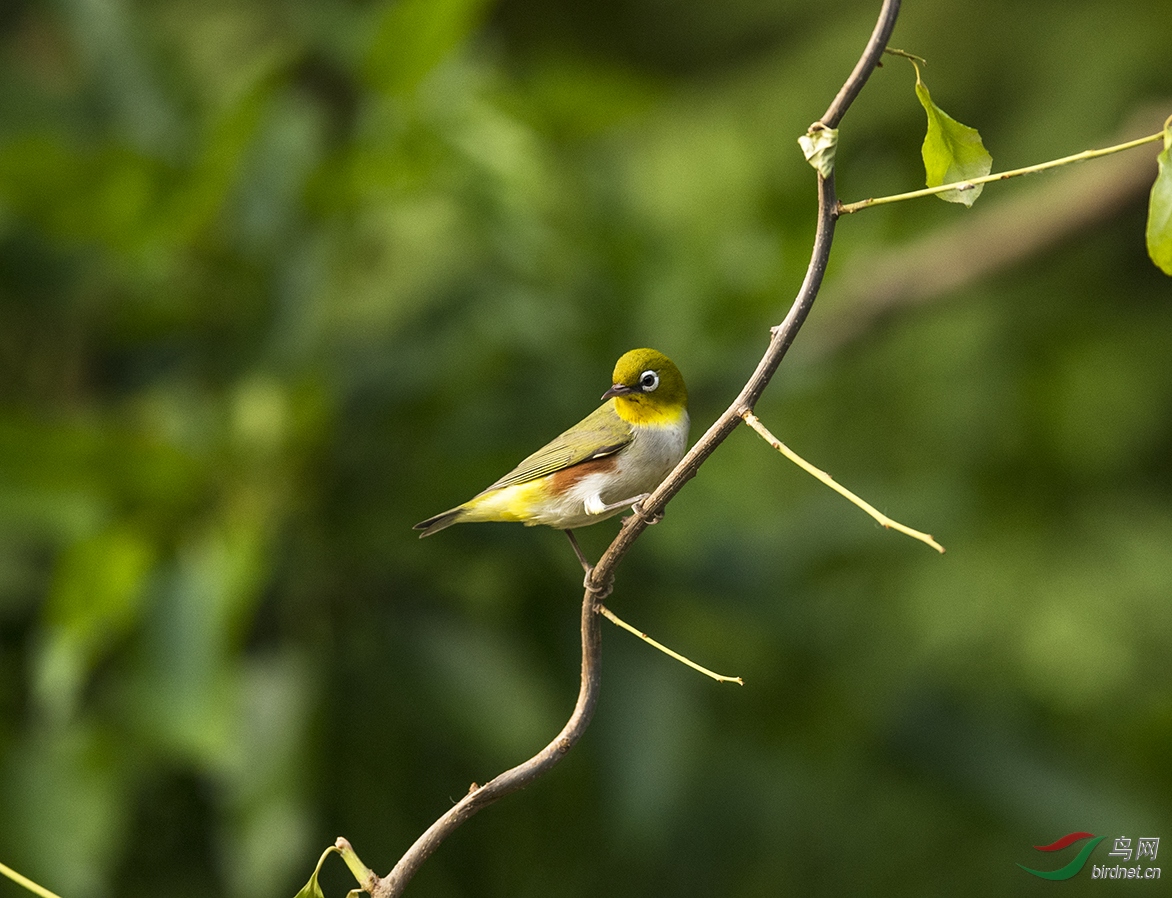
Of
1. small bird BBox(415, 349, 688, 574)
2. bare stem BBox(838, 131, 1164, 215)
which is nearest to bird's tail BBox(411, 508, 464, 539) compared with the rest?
small bird BBox(415, 349, 688, 574)

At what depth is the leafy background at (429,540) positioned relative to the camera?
2.60 m

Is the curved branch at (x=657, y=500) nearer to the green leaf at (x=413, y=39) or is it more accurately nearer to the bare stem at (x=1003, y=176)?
the bare stem at (x=1003, y=176)

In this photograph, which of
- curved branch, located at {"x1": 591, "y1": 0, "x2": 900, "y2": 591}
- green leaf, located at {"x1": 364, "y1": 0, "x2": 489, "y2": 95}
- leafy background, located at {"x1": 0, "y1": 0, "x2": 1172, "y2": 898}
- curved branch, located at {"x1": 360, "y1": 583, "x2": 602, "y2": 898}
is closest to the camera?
curved branch, located at {"x1": 591, "y1": 0, "x2": 900, "y2": 591}

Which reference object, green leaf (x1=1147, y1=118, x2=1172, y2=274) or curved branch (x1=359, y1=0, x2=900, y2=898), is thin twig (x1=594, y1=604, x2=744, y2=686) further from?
green leaf (x1=1147, y1=118, x2=1172, y2=274)

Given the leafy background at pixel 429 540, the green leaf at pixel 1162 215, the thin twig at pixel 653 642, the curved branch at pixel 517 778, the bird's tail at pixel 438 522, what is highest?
the green leaf at pixel 1162 215

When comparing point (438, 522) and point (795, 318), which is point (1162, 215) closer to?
point (795, 318)

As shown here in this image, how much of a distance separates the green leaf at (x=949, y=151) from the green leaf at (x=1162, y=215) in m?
0.10

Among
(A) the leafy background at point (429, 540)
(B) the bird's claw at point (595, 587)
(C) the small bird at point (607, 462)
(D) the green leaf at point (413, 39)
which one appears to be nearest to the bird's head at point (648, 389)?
(C) the small bird at point (607, 462)

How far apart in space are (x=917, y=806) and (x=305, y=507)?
2.09m

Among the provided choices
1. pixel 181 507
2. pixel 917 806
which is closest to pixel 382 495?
pixel 181 507

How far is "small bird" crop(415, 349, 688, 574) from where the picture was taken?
0.79 m

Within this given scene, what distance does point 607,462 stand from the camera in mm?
875

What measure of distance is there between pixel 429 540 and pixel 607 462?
229 centimetres

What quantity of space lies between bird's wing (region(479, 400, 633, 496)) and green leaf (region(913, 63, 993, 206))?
11.0 inches
